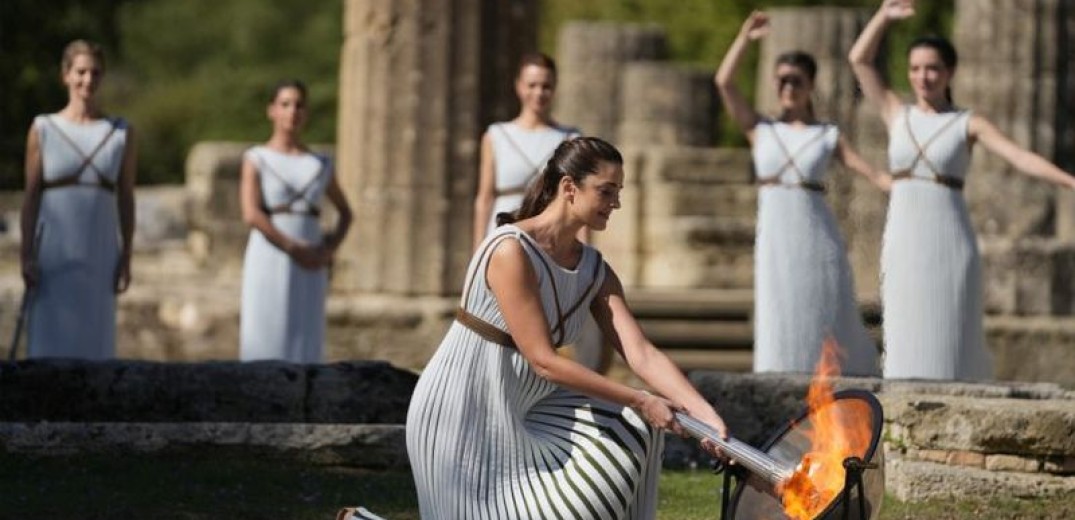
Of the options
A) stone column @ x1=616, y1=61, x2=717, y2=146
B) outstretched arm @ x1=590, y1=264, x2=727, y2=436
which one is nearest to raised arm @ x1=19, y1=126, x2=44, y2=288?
outstretched arm @ x1=590, y1=264, x2=727, y2=436

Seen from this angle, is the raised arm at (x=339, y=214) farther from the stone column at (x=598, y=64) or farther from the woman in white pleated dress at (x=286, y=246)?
the stone column at (x=598, y=64)

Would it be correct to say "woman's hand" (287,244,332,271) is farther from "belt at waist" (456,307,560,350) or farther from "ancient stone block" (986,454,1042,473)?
"belt at waist" (456,307,560,350)

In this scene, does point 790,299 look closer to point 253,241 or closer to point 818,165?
point 818,165

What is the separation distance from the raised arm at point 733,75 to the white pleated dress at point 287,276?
2061 millimetres

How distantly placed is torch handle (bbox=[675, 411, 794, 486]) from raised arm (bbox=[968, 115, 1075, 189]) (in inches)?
155

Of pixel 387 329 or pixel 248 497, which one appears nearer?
pixel 248 497

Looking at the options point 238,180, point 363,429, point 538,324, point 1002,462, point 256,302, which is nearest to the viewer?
point 538,324

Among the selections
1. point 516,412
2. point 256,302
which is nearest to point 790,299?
point 256,302

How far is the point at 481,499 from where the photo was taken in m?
7.82

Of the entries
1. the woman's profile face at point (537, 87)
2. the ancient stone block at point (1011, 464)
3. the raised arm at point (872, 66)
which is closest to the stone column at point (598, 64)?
the woman's profile face at point (537, 87)

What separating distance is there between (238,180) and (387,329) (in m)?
6.76

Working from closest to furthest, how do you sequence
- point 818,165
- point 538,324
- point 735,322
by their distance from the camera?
point 538,324
point 818,165
point 735,322

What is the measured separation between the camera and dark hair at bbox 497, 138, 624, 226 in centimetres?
787

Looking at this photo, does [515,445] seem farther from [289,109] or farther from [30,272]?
[289,109]
